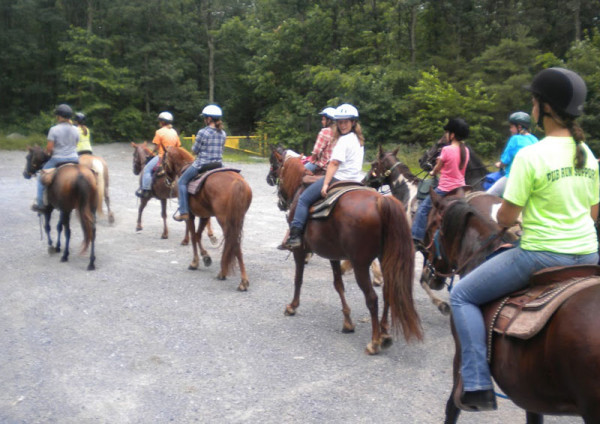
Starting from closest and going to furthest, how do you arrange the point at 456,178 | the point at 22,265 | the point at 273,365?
the point at 273,365 → the point at 456,178 → the point at 22,265

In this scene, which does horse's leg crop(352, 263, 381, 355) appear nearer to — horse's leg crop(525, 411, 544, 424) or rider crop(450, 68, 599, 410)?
horse's leg crop(525, 411, 544, 424)

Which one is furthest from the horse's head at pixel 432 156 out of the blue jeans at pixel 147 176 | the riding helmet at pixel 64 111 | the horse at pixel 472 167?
the riding helmet at pixel 64 111

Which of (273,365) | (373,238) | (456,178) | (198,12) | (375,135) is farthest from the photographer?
(198,12)

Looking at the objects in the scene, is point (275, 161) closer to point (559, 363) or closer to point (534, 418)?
point (534, 418)

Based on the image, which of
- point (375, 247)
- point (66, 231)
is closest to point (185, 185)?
point (66, 231)

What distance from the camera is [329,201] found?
6055 millimetres

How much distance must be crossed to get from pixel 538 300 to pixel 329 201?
338 centimetres

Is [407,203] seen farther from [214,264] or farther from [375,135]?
[375,135]

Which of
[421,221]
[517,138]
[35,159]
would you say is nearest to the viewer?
[421,221]

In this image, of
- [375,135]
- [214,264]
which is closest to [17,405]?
[214,264]

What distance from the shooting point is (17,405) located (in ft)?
14.7

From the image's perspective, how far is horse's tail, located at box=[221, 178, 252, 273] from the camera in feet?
25.7

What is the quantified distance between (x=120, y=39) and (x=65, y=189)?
30.6 m

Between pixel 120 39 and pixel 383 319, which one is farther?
pixel 120 39
